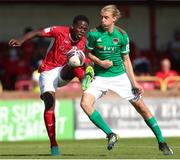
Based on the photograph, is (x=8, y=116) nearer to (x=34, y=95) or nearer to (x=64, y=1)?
A: (x=34, y=95)

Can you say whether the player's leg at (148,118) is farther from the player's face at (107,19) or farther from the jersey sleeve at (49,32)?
the jersey sleeve at (49,32)

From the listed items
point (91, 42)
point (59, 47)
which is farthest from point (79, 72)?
point (91, 42)

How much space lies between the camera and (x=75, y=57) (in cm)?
1473

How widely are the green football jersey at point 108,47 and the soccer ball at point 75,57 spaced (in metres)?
0.58

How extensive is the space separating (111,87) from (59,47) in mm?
1361

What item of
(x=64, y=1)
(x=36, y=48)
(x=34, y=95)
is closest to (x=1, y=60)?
(x=36, y=48)

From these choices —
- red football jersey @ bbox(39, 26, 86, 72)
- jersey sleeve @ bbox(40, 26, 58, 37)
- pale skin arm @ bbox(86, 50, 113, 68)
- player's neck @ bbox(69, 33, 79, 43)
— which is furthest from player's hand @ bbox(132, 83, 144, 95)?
jersey sleeve @ bbox(40, 26, 58, 37)

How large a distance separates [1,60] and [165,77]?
5505mm

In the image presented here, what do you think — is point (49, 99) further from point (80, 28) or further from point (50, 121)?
point (80, 28)

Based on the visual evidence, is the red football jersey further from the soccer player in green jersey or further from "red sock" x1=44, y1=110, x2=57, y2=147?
the soccer player in green jersey

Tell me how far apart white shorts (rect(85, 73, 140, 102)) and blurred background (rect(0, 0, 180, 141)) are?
7.56 meters

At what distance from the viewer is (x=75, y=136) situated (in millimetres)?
21984

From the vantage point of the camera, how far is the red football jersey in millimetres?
14953

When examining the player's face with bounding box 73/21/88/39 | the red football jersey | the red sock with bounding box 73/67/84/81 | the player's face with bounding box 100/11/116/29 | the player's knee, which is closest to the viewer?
the player's face with bounding box 100/11/116/29
